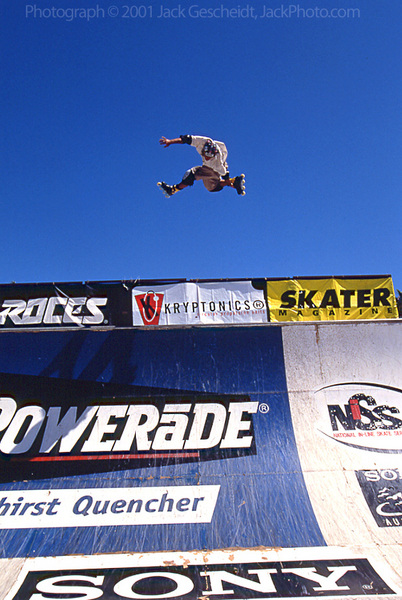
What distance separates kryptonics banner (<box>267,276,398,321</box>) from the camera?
9906mm

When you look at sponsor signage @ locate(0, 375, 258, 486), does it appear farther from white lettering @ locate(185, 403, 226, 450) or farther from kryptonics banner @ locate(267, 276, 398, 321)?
kryptonics banner @ locate(267, 276, 398, 321)

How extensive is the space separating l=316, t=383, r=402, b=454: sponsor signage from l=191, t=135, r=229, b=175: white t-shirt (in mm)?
4752

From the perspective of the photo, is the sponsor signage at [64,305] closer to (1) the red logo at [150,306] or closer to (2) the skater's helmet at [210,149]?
(1) the red logo at [150,306]

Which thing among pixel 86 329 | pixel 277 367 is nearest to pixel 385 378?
pixel 277 367

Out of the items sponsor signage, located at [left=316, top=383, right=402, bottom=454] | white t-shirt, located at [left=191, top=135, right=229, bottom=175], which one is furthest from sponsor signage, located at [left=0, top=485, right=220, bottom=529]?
white t-shirt, located at [left=191, top=135, right=229, bottom=175]

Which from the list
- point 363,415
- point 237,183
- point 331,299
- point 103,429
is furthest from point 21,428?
point 331,299

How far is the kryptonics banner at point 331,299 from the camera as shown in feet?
32.5

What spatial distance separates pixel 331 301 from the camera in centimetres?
999

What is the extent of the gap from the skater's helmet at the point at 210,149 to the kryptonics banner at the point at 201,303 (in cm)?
416

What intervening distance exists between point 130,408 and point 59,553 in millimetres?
2357

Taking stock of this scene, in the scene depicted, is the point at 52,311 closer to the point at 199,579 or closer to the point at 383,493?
the point at 199,579

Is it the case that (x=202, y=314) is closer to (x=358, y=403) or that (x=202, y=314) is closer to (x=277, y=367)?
(x=277, y=367)

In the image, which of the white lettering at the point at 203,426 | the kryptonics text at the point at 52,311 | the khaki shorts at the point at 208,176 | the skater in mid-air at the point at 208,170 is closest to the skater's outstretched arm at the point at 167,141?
the skater in mid-air at the point at 208,170

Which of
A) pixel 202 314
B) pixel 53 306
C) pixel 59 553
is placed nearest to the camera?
pixel 59 553
